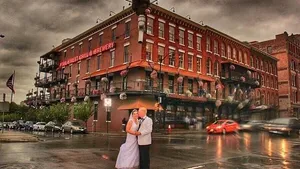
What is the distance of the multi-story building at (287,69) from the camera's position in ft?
187

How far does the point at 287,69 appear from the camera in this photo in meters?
58.0

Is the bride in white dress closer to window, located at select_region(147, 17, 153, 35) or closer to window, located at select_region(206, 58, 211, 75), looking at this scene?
window, located at select_region(147, 17, 153, 35)

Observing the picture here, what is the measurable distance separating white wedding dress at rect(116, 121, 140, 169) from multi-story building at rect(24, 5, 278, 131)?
21.4m

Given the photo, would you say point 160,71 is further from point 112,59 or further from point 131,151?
point 131,151

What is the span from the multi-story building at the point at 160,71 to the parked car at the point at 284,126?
10600 millimetres

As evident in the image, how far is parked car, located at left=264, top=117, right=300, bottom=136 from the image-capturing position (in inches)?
936


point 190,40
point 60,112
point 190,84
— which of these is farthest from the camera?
point 60,112

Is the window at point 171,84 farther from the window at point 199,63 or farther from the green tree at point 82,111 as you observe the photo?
the green tree at point 82,111

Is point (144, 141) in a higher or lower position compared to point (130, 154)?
higher

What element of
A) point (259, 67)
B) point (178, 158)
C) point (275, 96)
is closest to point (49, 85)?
point (259, 67)

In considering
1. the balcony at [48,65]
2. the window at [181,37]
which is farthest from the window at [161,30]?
the balcony at [48,65]

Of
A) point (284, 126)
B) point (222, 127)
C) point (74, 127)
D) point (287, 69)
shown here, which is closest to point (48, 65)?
point (74, 127)

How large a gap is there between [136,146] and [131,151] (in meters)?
0.17

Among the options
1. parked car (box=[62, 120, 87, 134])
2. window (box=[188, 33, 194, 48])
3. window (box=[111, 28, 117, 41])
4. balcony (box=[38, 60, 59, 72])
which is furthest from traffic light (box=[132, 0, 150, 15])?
balcony (box=[38, 60, 59, 72])
